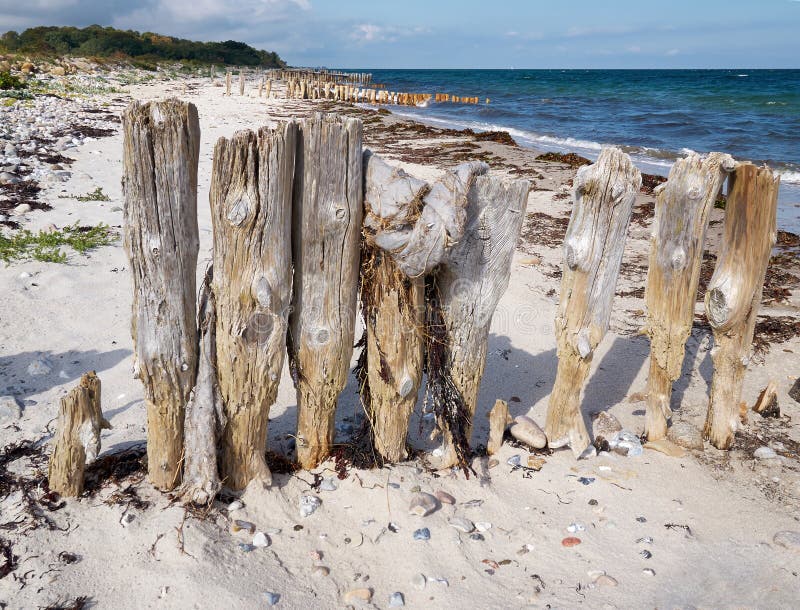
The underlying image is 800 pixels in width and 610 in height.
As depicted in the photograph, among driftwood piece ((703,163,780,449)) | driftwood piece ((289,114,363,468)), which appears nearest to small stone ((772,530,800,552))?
driftwood piece ((703,163,780,449))

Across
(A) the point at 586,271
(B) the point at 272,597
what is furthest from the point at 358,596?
(A) the point at 586,271

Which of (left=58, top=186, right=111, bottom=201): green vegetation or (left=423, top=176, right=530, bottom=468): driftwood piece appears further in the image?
(left=58, top=186, right=111, bottom=201): green vegetation

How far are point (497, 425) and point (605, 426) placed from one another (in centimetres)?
100

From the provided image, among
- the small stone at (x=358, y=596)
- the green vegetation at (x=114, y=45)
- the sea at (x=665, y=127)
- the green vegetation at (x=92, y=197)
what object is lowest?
the small stone at (x=358, y=596)

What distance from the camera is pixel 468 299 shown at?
3777 mm

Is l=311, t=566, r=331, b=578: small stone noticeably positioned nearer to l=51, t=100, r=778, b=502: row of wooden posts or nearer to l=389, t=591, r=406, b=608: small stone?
l=389, t=591, r=406, b=608: small stone

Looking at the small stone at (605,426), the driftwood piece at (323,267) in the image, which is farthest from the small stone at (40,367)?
the small stone at (605,426)

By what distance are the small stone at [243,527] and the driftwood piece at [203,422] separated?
22 centimetres

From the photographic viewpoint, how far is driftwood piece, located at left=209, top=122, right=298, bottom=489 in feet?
10.1

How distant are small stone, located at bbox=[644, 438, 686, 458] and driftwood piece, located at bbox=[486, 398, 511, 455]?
118 centimetres

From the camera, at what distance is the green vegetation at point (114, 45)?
64438 millimetres

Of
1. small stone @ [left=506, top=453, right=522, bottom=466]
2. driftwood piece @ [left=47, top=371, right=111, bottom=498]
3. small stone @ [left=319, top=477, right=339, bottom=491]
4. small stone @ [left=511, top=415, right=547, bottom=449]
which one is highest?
driftwood piece @ [left=47, top=371, right=111, bottom=498]

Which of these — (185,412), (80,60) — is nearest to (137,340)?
(185,412)

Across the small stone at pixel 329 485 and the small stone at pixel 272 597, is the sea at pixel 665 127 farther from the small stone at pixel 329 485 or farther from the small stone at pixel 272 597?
the small stone at pixel 272 597
